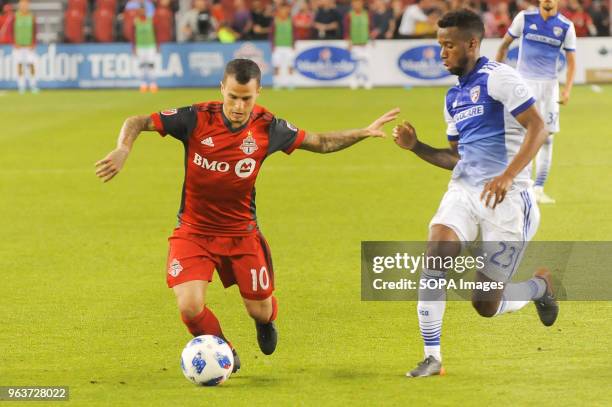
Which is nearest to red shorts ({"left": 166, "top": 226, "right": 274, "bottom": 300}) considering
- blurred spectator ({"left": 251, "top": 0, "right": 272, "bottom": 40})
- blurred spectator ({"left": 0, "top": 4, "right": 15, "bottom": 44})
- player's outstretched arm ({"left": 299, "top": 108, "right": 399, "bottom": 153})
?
player's outstretched arm ({"left": 299, "top": 108, "right": 399, "bottom": 153})

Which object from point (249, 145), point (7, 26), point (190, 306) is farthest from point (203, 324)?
point (7, 26)

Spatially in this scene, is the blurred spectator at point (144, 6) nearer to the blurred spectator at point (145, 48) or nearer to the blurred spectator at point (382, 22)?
the blurred spectator at point (145, 48)

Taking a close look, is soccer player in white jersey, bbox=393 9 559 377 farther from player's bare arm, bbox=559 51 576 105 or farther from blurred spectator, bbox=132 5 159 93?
blurred spectator, bbox=132 5 159 93

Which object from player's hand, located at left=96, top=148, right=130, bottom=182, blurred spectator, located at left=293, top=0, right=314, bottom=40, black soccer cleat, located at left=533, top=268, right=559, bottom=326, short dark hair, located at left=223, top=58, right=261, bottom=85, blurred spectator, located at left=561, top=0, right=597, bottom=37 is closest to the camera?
player's hand, located at left=96, top=148, right=130, bottom=182

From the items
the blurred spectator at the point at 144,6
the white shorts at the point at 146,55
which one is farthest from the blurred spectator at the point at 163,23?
the white shorts at the point at 146,55

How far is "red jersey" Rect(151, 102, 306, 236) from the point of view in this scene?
25.0ft

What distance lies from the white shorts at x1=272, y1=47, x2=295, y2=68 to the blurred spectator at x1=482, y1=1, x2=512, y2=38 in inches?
215

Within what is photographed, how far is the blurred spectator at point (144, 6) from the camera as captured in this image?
3319 centimetres

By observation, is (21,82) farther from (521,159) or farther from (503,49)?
(521,159)

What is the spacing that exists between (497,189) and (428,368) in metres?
1.17

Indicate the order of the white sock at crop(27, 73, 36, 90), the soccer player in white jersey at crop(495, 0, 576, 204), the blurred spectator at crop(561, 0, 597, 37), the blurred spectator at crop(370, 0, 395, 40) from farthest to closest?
the white sock at crop(27, 73, 36, 90) < the blurred spectator at crop(370, 0, 395, 40) < the blurred spectator at crop(561, 0, 597, 37) < the soccer player in white jersey at crop(495, 0, 576, 204)

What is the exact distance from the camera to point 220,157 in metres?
7.63

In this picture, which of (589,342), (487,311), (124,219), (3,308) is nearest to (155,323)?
(3,308)

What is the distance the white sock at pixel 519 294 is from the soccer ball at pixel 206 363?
188 centimetres
